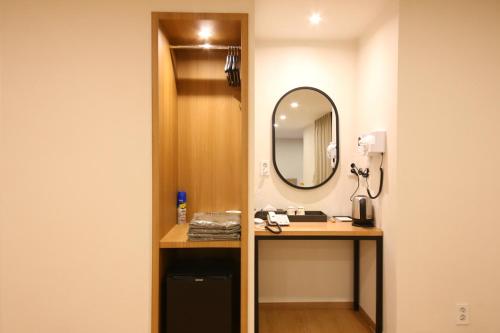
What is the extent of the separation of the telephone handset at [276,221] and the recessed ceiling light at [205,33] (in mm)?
1411

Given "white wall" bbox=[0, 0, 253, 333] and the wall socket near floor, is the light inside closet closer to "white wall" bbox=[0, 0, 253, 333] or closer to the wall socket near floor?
"white wall" bbox=[0, 0, 253, 333]

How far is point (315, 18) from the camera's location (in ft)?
7.55

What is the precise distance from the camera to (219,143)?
228cm

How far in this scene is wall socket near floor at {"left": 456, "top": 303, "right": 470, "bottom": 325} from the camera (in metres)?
2.02

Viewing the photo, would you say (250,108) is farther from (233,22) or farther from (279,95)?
(279,95)

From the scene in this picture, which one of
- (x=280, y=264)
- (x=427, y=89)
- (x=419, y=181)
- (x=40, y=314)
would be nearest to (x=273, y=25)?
(x=427, y=89)

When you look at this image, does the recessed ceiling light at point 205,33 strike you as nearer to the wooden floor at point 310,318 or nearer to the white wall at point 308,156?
the white wall at point 308,156

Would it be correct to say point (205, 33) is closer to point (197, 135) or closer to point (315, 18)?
point (197, 135)

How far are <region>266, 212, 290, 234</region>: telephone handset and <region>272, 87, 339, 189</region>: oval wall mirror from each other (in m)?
0.39

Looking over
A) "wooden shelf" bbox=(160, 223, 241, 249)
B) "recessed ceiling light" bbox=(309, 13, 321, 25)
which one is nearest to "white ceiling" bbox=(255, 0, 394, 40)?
"recessed ceiling light" bbox=(309, 13, 321, 25)

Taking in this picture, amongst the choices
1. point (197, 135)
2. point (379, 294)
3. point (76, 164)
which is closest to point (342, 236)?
point (379, 294)

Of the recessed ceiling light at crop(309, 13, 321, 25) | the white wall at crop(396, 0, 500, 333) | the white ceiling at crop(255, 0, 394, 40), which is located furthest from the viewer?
the recessed ceiling light at crop(309, 13, 321, 25)

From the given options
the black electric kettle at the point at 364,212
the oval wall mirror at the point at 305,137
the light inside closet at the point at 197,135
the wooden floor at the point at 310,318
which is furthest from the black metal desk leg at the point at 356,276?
the light inside closet at the point at 197,135

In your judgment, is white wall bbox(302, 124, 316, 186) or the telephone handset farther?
white wall bbox(302, 124, 316, 186)
